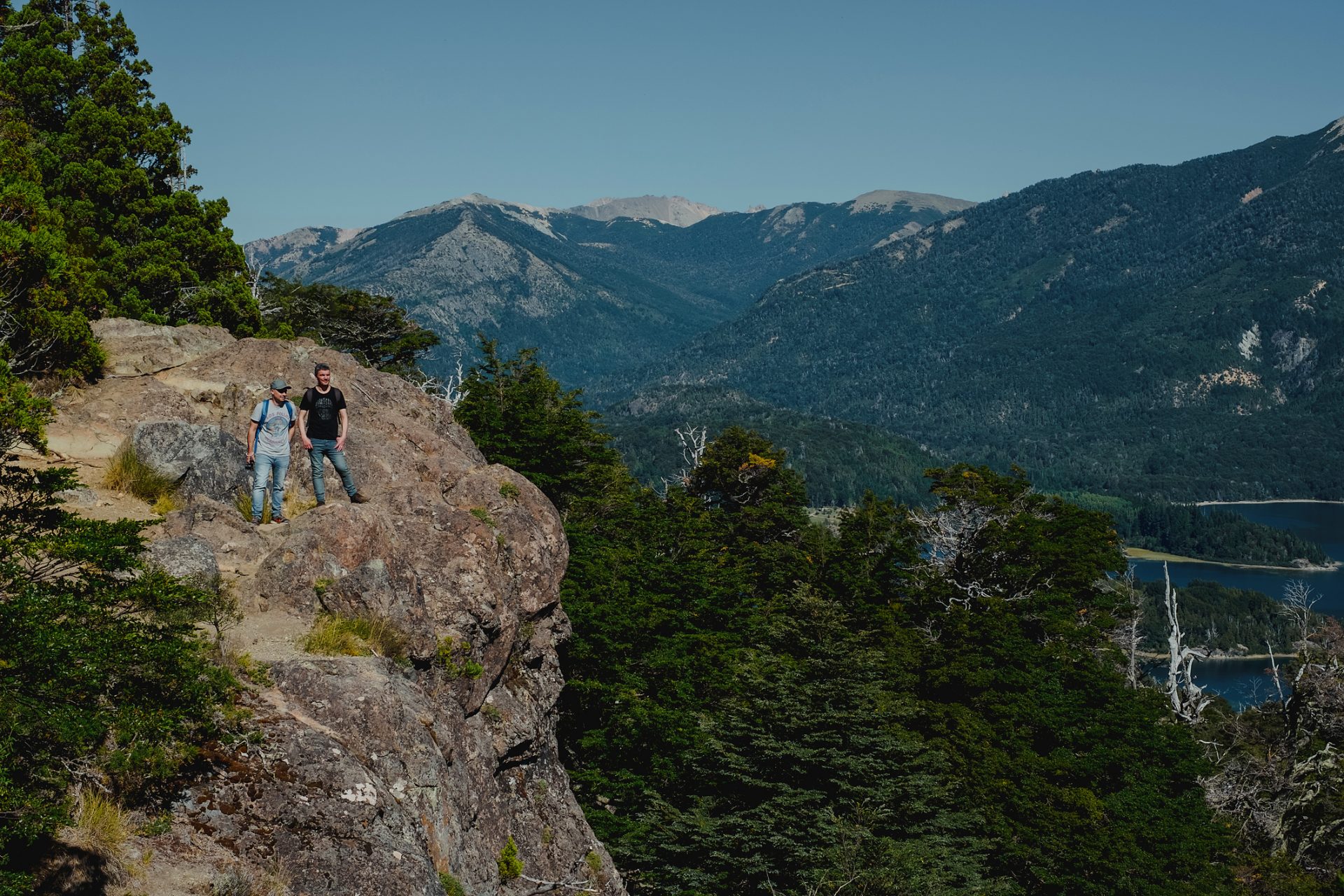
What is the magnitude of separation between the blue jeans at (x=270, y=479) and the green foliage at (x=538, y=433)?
78.5ft

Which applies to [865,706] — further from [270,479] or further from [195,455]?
[195,455]

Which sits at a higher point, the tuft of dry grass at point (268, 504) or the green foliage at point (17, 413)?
the green foliage at point (17, 413)

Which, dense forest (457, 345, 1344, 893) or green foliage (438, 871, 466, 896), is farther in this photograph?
dense forest (457, 345, 1344, 893)

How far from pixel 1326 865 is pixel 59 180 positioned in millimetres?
58728

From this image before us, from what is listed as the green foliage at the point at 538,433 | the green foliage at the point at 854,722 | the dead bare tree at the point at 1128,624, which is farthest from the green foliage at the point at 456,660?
the dead bare tree at the point at 1128,624

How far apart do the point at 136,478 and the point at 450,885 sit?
8.12m

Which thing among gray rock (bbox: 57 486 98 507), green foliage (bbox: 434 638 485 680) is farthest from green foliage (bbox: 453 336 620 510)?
gray rock (bbox: 57 486 98 507)

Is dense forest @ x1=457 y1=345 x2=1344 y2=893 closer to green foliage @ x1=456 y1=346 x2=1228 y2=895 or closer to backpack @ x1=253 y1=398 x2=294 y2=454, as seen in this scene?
green foliage @ x1=456 y1=346 x2=1228 y2=895

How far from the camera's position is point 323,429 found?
16906 millimetres

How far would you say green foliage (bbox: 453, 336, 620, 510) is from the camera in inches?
1655

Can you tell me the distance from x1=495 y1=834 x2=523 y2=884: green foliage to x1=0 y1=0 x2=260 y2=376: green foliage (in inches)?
762

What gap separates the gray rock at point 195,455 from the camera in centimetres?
1568

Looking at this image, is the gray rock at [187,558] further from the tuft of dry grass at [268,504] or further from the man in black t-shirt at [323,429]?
the man in black t-shirt at [323,429]

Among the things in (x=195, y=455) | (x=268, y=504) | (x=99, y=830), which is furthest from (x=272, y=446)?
(x=99, y=830)
